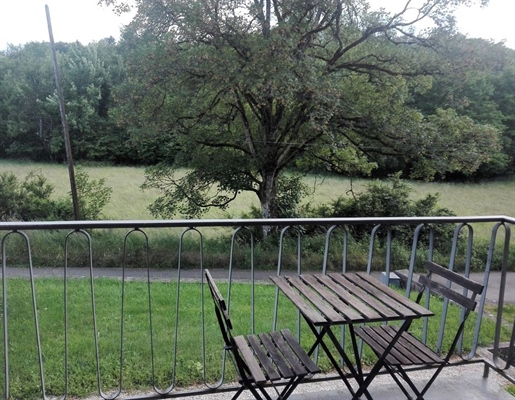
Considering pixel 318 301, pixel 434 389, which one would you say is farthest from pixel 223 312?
pixel 434 389

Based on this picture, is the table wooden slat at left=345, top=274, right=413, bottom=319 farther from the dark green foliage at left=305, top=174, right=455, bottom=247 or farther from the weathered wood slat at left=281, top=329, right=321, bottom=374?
the dark green foliage at left=305, top=174, right=455, bottom=247

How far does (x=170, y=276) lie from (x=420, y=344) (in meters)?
7.98

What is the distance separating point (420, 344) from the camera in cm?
254

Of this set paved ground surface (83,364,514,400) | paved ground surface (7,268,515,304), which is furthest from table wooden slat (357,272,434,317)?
paved ground surface (7,268,515,304)

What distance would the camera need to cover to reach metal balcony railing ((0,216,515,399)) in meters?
2.68

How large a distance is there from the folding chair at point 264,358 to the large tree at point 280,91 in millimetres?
7113

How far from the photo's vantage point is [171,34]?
9750 mm

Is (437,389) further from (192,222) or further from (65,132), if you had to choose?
(65,132)

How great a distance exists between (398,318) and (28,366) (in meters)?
3.68

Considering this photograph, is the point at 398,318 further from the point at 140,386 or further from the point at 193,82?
the point at 193,82

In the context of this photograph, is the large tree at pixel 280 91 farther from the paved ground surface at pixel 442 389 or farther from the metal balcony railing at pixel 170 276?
the paved ground surface at pixel 442 389

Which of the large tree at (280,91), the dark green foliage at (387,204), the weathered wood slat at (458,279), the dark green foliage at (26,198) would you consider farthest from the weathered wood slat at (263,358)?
the dark green foliage at (26,198)

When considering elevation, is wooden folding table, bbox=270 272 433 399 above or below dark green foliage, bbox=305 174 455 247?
above

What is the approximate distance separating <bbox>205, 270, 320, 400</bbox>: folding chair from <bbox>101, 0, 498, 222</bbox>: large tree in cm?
711
